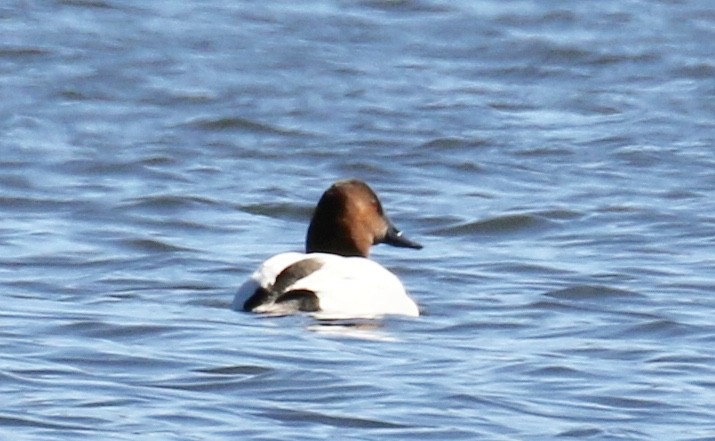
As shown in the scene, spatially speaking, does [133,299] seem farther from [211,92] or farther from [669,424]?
[211,92]

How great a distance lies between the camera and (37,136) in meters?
14.9

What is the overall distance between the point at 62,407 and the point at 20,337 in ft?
4.85

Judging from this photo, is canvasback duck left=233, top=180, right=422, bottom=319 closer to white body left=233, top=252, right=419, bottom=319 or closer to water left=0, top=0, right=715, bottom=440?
white body left=233, top=252, right=419, bottom=319

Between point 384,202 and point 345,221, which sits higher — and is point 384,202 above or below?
below

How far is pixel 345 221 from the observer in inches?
416

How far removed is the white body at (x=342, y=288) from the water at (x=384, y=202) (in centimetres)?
14

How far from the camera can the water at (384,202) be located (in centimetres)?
782

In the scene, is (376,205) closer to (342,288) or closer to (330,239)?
(330,239)

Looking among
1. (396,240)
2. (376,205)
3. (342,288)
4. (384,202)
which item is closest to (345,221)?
(376,205)

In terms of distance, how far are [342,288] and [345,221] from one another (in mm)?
964

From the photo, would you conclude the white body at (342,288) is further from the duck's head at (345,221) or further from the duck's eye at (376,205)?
the duck's eye at (376,205)

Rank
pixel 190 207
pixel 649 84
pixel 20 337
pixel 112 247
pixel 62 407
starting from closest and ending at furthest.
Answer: pixel 62 407 < pixel 20 337 < pixel 112 247 < pixel 190 207 < pixel 649 84

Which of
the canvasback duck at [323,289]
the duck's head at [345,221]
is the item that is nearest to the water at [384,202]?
the canvasback duck at [323,289]

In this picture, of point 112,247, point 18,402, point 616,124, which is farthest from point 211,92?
point 18,402
